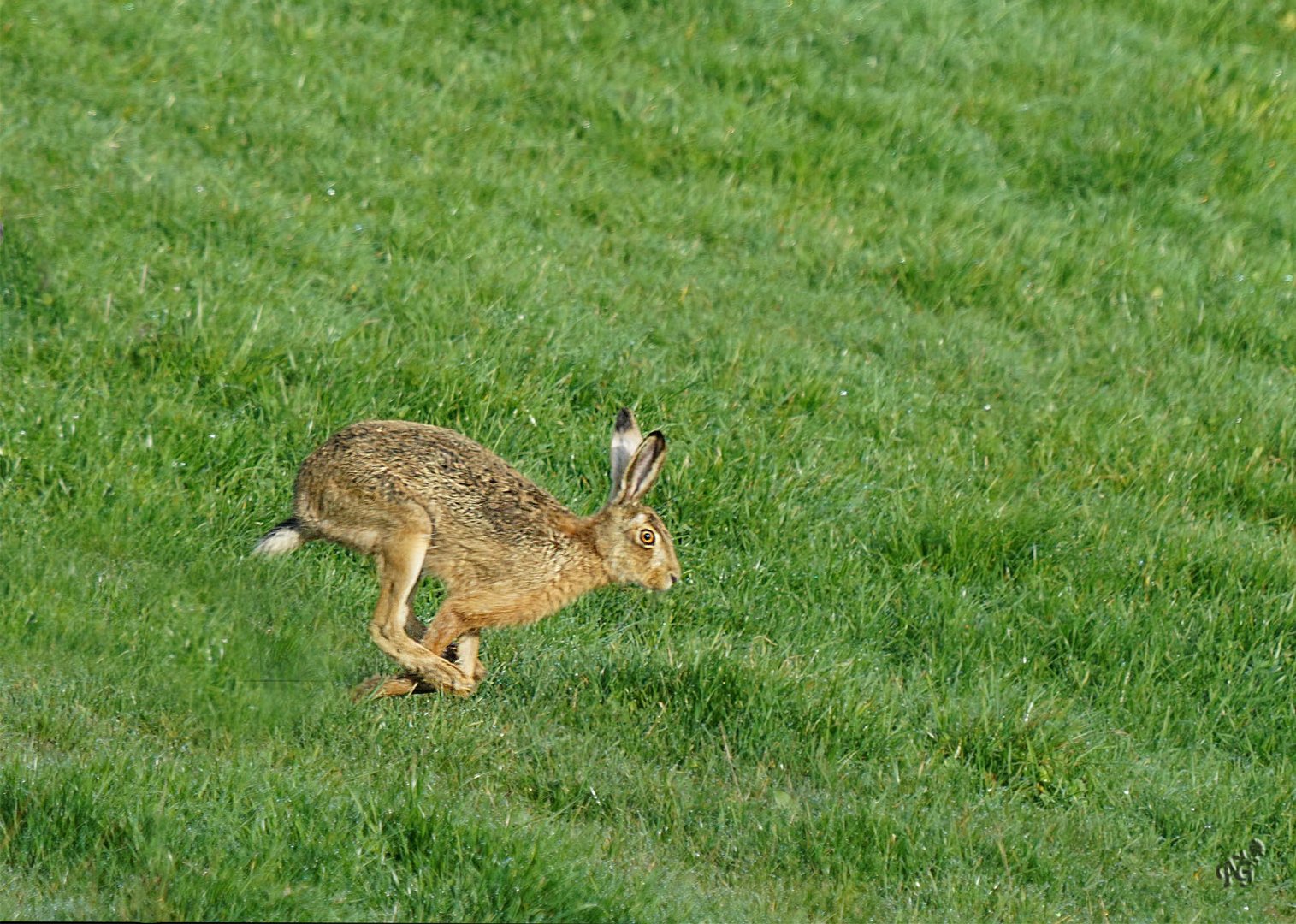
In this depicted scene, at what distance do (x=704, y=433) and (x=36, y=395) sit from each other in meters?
3.14

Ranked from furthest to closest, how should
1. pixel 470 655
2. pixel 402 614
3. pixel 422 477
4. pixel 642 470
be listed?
pixel 642 470 < pixel 470 655 < pixel 422 477 < pixel 402 614

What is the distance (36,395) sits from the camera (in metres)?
7.96

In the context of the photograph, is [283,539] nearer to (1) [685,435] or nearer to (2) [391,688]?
(2) [391,688]

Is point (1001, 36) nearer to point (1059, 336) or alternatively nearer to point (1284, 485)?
point (1059, 336)

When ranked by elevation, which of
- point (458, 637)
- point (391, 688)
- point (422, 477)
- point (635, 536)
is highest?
point (422, 477)

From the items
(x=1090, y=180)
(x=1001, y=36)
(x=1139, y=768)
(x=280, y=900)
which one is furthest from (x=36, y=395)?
(x=1001, y=36)

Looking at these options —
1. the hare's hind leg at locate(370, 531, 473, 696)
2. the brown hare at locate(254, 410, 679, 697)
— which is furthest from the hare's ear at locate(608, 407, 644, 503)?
the hare's hind leg at locate(370, 531, 473, 696)

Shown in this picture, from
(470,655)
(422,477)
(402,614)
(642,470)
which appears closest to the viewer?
(402,614)

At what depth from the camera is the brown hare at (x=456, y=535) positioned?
256 inches

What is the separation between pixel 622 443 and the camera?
7094 mm

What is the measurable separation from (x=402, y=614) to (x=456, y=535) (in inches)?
14.7

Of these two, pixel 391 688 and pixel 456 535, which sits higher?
pixel 456 535
